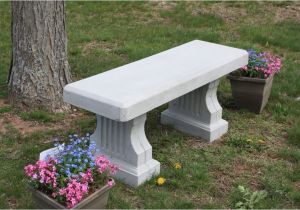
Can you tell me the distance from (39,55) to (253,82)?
6.67 ft

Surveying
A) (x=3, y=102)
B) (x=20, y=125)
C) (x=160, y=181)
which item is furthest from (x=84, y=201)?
(x=3, y=102)

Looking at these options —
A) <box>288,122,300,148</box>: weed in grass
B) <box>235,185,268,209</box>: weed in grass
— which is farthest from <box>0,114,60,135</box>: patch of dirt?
<box>288,122,300,148</box>: weed in grass

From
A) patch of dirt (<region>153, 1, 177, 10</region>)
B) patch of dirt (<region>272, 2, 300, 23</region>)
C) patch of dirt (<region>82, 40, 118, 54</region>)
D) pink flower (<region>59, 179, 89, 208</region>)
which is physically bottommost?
patch of dirt (<region>82, 40, 118, 54</region>)

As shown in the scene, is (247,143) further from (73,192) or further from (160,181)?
(73,192)

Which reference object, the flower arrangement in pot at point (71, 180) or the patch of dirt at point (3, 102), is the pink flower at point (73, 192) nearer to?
the flower arrangement in pot at point (71, 180)

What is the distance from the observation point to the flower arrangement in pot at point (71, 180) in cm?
326

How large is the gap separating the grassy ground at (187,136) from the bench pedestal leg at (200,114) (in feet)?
0.30

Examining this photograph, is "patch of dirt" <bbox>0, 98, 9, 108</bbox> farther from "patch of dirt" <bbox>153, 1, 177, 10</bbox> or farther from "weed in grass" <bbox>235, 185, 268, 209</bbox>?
"patch of dirt" <bbox>153, 1, 177, 10</bbox>

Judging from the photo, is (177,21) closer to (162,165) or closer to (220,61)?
(220,61)

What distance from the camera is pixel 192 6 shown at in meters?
8.87

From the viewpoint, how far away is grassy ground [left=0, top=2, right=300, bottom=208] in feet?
13.0

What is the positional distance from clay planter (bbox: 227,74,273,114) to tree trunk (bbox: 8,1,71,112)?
164cm

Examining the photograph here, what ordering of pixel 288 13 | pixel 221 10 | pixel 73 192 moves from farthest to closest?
1. pixel 221 10
2. pixel 288 13
3. pixel 73 192

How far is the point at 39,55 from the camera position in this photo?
5047mm
